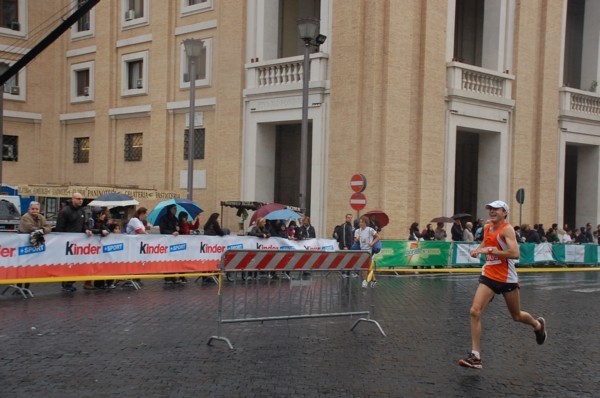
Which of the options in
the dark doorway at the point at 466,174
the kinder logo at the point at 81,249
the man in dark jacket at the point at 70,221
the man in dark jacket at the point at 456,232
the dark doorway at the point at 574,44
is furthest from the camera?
the dark doorway at the point at 574,44

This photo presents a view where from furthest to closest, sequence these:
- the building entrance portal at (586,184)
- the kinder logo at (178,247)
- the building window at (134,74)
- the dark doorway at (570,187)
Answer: the dark doorway at (570,187) → the building entrance portal at (586,184) → the building window at (134,74) → the kinder logo at (178,247)

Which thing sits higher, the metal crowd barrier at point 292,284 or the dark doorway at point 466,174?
the dark doorway at point 466,174

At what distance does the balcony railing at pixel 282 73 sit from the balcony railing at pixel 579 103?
1167 centimetres

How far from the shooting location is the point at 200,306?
1273 cm

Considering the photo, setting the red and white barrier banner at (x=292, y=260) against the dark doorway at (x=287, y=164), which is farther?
the dark doorway at (x=287, y=164)

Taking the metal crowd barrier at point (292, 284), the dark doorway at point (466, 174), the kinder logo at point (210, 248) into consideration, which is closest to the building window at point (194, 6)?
the dark doorway at point (466, 174)

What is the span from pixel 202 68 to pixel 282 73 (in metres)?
4.90

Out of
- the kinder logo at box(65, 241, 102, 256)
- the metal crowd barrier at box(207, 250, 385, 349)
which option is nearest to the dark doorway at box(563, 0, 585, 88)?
the kinder logo at box(65, 241, 102, 256)

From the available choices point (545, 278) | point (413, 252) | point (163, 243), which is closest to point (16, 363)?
point (163, 243)

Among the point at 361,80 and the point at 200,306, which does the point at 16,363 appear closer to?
the point at 200,306

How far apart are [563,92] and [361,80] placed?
1108 centimetres

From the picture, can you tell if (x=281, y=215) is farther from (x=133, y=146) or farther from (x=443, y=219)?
(x=133, y=146)

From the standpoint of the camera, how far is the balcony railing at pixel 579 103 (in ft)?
99.6

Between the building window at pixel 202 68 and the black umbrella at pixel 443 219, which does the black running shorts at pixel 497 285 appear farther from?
the building window at pixel 202 68
